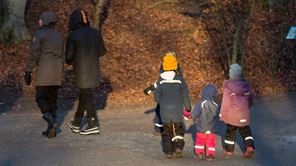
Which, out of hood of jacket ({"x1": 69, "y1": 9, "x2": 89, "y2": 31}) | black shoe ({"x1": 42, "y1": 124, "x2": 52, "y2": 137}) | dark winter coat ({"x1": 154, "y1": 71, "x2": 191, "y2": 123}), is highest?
hood of jacket ({"x1": 69, "y1": 9, "x2": 89, "y2": 31})

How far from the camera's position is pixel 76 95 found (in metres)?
16.5

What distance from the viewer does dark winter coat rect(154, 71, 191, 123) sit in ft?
32.4

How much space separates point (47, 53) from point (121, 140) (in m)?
1.79

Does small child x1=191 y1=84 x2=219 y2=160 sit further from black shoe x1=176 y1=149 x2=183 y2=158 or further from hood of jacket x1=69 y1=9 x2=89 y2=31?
hood of jacket x1=69 y1=9 x2=89 y2=31

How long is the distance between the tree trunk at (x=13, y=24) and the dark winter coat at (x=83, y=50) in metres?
9.52

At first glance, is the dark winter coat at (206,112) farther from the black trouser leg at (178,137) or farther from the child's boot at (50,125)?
the child's boot at (50,125)

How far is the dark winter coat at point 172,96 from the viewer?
988cm

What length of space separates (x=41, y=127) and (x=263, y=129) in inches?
152

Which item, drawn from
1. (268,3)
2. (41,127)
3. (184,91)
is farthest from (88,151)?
(268,3)

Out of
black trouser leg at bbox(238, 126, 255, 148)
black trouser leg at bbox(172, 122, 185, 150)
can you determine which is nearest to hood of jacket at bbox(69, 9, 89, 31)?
black trouser leg at bbox(172, 122, 185, 150)

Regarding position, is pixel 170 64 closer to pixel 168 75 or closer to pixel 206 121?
pixel 168 75

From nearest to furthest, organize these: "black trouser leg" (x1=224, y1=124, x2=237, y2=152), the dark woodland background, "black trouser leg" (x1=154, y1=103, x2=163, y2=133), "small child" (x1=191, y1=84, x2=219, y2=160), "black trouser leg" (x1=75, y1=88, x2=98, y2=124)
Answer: "small child" (x1=191, y1=84, x2=219, y2=160) → "black trouser leg" (x1=224, y1=124, x2=237, y2=152) → "black trouser leg" (x1=154, y1=103, x2=163, y2=133) → "black trouser leg" (x1=75, y1=88, x2=98, y2=124) → the dark woodland background

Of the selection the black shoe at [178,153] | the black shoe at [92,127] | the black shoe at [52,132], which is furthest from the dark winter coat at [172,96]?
the black shoe at [52,132]

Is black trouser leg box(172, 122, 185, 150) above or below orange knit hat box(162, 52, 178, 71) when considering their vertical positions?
below
